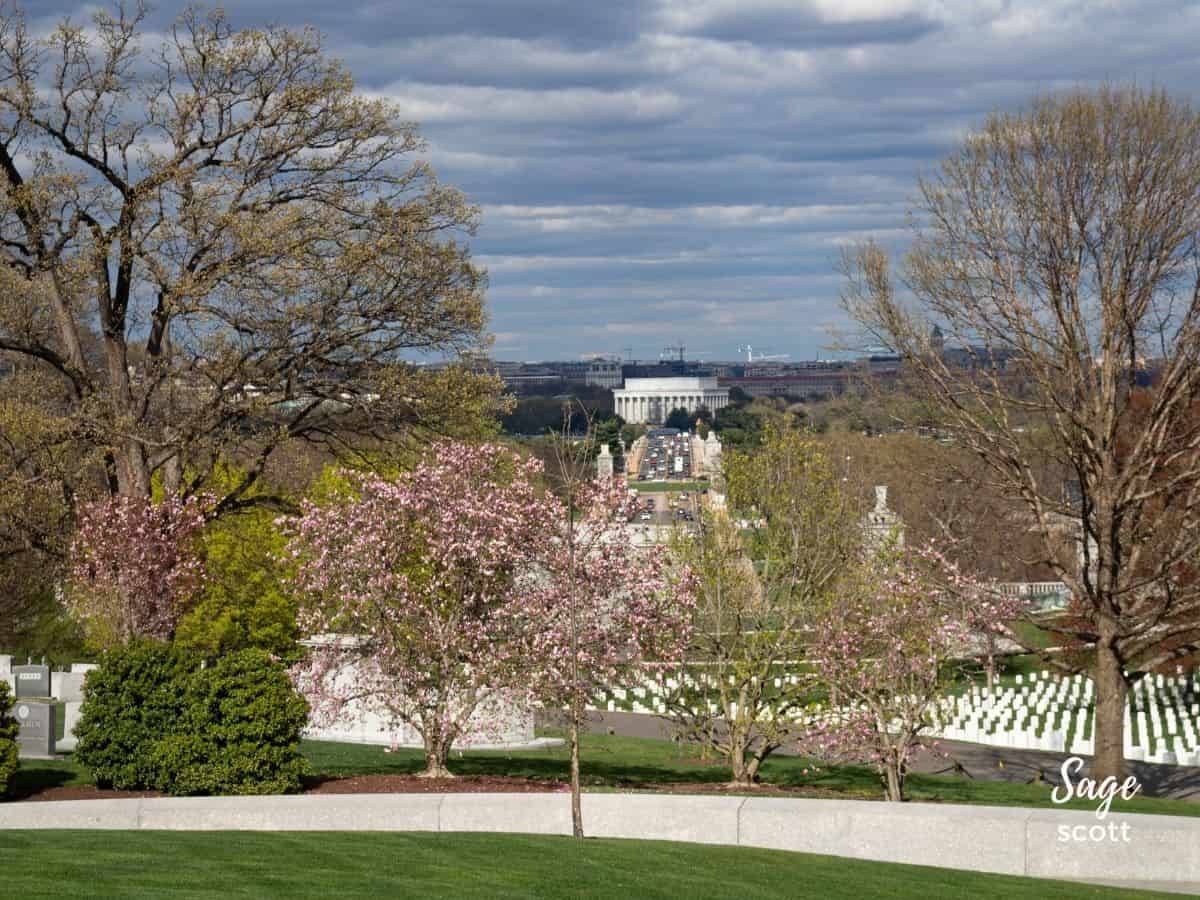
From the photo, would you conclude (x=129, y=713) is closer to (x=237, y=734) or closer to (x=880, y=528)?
(x=237, y=734)

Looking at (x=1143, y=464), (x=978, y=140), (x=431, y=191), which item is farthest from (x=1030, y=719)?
(x=431, y=191)

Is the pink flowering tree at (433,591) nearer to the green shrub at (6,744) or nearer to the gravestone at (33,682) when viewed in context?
the green shrub at (6,744)

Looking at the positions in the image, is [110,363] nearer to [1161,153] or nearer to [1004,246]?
[1004,246]

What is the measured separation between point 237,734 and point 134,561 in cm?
556

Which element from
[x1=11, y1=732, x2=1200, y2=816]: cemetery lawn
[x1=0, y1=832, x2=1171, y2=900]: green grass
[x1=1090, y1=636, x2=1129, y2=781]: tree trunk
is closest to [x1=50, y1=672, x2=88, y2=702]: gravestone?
[x1=11, y1=732, x2=1200, y2=816]: cemetery lawn

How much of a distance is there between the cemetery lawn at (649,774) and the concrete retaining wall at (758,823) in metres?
2.53

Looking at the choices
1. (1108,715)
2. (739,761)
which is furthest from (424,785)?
(1108,715)

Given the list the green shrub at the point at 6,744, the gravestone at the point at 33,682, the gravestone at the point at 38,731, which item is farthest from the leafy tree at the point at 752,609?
the gravestone at the point at 33,682

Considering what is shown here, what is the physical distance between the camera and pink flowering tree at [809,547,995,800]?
16.9m

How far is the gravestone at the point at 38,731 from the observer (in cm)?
1828

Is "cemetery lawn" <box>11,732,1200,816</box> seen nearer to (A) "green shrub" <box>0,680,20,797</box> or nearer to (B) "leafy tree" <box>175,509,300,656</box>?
(A) "green shrub" <box>0,680,20,797</box>

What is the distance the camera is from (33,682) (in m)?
22.2

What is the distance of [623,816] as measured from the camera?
13.0 meters

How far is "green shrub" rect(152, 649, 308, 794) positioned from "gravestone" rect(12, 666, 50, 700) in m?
8.11
